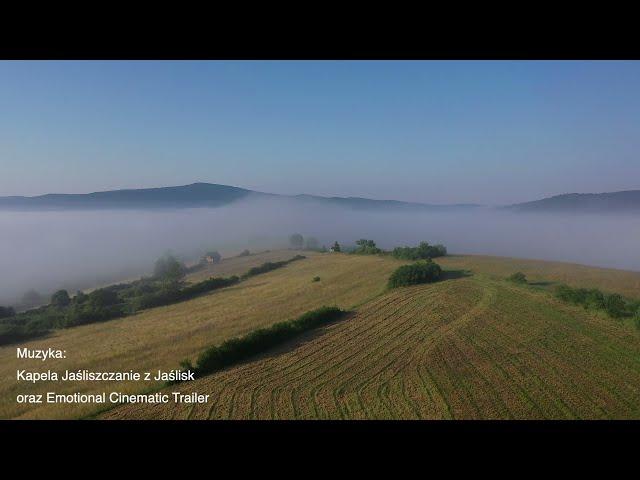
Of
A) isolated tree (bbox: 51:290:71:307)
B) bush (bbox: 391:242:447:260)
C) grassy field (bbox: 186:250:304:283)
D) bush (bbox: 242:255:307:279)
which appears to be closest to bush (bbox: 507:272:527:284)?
bush (bbox: 391:242:447:260)

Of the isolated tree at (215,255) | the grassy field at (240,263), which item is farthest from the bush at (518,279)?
the isolated tree at (215,255)

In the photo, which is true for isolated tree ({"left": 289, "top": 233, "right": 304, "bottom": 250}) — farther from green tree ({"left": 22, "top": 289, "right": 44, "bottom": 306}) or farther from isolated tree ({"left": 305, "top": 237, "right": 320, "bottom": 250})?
green tree ({"left": 22, "top": 289, "right": 44, "bottom": 306})

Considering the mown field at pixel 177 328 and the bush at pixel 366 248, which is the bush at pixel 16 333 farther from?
the bush at pixel 366 248

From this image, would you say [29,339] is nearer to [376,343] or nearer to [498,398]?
[376,343]

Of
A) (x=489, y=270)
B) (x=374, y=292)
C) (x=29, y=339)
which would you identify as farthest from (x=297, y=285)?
(x=29, y=339)

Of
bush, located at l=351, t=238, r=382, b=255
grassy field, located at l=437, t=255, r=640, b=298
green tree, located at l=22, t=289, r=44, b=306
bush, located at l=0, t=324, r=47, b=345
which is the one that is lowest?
green tree, located at l=22, t=289, r=44, b=306

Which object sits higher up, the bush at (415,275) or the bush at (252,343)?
the bush at (415,275)
